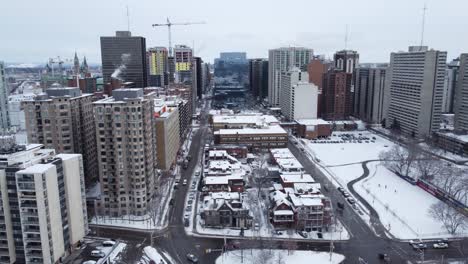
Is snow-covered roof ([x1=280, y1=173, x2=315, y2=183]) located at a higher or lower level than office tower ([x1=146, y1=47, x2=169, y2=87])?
lower

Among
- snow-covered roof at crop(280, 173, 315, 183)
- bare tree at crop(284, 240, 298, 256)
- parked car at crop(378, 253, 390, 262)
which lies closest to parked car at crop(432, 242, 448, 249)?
parked car at crop(378, 253, 390, 262)

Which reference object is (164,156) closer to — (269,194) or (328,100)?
(269,194)

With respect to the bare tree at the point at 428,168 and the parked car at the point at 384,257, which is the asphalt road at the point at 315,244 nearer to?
the parked car at the point at 384,257

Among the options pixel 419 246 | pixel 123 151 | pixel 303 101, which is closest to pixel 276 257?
pixel 419 246

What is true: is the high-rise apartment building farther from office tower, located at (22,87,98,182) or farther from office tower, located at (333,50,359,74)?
office tower, located at (22,87,98,182)

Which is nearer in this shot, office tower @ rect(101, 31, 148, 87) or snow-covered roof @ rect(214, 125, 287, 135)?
snow-covered roof @ rect(214, 125, 287, 135)

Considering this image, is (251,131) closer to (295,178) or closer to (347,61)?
(295,178)

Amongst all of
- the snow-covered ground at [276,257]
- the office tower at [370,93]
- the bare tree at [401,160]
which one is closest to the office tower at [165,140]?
the snow-covered ground at [276,257]
